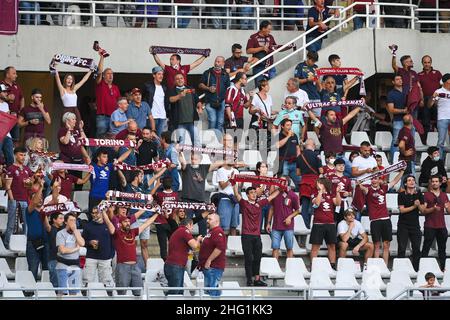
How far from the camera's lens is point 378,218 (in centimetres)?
2616

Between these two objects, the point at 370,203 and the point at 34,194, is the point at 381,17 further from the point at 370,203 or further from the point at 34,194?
the point at 34,194

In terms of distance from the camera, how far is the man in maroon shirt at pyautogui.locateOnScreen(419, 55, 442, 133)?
29453 millimetres

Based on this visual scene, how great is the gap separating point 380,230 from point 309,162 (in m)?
1.58

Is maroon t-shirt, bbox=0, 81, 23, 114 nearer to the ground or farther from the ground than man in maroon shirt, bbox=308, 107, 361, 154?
farther from the ground

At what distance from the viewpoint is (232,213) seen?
85.0ft

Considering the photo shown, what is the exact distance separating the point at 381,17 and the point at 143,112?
5102 mm

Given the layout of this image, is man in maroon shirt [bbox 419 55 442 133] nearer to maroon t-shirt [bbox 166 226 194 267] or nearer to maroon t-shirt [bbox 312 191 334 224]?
maroon t-shirt [bbox 312 191 334 224]

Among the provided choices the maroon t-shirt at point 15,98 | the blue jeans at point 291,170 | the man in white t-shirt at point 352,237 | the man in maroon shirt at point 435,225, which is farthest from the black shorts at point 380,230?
the maroon t-shirt at point 15,98

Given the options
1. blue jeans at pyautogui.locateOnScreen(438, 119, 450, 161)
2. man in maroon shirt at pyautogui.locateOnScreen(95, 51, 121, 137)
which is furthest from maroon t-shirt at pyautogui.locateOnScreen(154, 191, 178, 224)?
blue jeans at pyautogui.locateOnScreen(438, 119, 450, 161)

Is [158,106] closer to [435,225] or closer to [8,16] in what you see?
[8,16]

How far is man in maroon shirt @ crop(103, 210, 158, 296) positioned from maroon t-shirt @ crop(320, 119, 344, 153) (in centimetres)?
468
